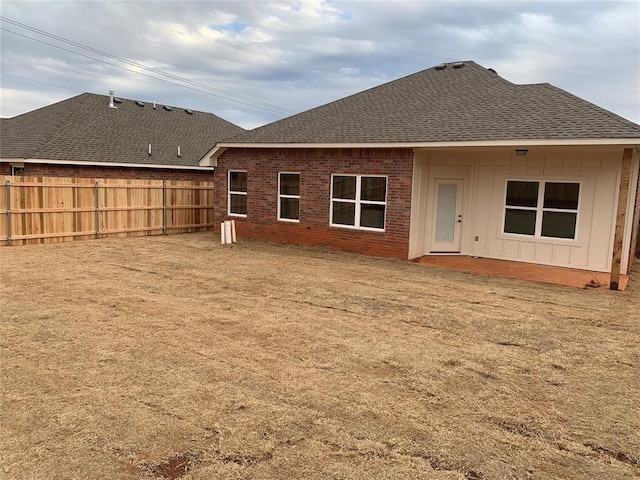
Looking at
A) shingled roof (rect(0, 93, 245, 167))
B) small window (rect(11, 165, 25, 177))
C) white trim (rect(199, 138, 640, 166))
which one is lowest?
small window (rect(11, 165, 25, 177))

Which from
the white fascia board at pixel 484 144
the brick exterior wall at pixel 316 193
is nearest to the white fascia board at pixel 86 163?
the brick exterior wall at pixel 316 193

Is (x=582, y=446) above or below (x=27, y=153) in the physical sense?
below

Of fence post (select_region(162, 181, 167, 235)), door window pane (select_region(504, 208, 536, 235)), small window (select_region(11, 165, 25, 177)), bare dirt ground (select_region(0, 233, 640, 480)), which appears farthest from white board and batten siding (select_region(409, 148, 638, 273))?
small window (select_region(11, 165, 25, 177))

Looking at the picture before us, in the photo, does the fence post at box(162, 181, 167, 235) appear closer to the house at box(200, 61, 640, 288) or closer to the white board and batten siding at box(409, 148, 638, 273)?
the house at box(200, 61, 640, 288)

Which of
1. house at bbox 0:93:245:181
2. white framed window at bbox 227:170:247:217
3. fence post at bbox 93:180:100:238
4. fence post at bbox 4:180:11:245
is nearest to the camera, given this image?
fence post at bbox 4:180:11:245

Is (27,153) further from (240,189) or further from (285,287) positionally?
(285,287)

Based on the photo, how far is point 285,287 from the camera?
9.27 metres

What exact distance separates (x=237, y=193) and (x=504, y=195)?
341 inches

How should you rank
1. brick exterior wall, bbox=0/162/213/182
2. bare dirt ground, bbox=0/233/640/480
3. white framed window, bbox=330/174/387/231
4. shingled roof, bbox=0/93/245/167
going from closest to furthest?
bare dirt ground, bbox=0/233/640/480 < white framed window, bbox=330/174/387/231 < brick exterior wall, bbox=0/162/213/182 < shingled roof, bbox=0/93/245/167

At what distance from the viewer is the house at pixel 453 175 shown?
11.2m

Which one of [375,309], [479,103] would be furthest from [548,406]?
[479,103]

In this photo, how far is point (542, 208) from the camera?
12297mm

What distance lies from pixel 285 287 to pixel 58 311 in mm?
3838

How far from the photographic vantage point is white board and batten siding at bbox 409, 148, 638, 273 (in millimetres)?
11461
